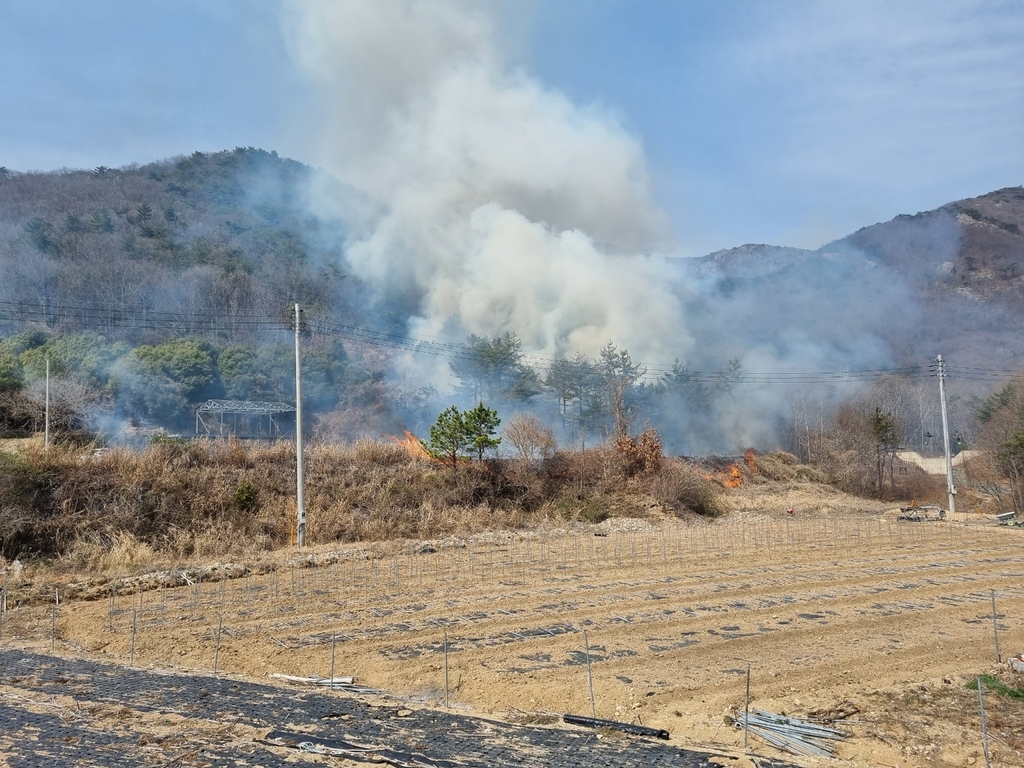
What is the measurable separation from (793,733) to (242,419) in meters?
33.1

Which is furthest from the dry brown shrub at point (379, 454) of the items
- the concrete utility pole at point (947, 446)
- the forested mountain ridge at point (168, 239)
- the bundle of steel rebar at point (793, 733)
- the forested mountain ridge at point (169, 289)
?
the forested mountain ridge at point (168, 239)

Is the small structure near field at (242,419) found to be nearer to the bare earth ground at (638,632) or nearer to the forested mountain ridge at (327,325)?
the forested mountain ridge at (327,325)

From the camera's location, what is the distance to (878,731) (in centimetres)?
627

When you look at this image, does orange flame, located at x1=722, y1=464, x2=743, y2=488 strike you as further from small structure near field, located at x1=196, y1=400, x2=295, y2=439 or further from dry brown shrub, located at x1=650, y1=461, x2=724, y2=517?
small structure near field, located at x1=196, y1=400, x2=295, y2=439

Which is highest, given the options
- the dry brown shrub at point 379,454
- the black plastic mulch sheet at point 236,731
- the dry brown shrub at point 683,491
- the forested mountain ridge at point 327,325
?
the forested mountain ridge at point 327,325

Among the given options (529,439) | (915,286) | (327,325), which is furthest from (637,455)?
(915,286)

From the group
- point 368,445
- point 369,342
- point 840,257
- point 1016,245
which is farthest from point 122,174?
point 1016,245

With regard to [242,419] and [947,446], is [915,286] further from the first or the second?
[242,419]

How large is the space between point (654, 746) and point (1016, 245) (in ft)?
405

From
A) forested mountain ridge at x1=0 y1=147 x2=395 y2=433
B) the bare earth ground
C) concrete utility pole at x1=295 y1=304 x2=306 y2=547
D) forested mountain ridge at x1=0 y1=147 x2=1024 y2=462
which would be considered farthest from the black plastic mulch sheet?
forested mountain ridge at x1=0 y1=147 x2=395 y2=433

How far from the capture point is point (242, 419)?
35.0 metres

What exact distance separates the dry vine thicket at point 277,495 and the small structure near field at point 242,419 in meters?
7.60

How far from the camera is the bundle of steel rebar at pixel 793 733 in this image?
5.79 metres

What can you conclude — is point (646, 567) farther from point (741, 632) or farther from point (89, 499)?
point (89, 499)
